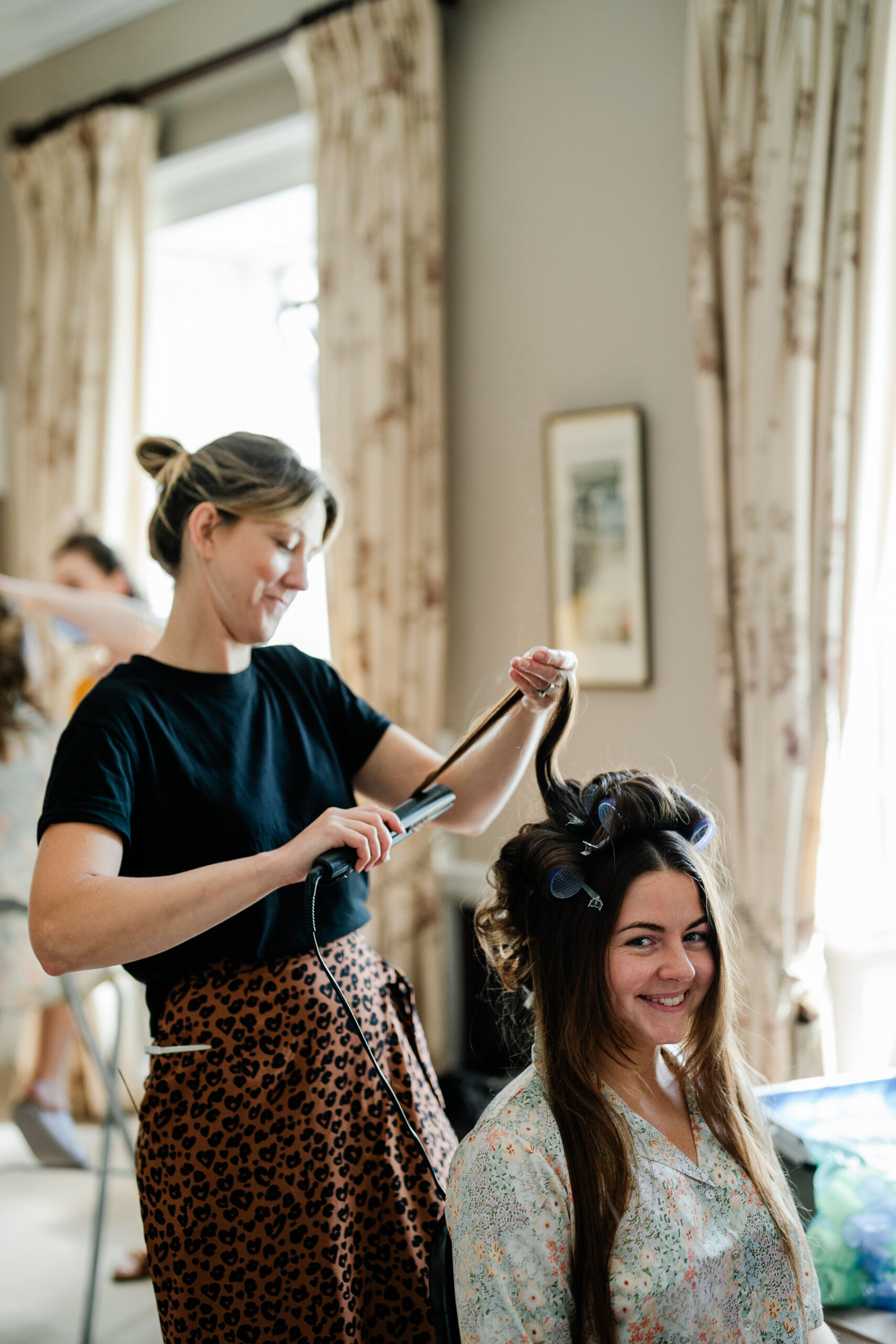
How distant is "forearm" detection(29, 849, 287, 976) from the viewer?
1.12 m

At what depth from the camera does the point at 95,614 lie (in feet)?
8.39

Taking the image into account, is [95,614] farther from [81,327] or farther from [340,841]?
[81,327]

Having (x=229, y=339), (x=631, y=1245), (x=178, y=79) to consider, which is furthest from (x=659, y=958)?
(x=229, y=339)

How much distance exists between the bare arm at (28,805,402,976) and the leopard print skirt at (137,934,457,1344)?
189 mm

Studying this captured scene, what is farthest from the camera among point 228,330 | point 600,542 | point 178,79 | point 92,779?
point 228,330

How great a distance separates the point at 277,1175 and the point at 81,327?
3.26 metres

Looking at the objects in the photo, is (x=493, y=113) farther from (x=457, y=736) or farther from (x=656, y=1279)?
(x=656, y=1279)

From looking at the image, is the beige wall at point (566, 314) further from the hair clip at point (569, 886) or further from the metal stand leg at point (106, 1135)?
the hair clip at point (569, 886)

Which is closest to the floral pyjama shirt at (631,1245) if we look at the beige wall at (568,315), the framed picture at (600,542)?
the beige wall at (568,315)

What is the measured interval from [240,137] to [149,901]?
296cm

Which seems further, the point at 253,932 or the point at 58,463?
the point at 58,463

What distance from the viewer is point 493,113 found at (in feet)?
9.40

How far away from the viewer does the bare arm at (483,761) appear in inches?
53.2

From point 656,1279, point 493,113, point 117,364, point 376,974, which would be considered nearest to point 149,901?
point 376,974
